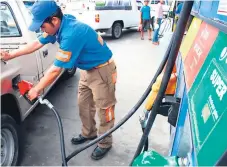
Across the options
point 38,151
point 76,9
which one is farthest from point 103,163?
point 76,9

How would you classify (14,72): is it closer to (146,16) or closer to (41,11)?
(41,11)

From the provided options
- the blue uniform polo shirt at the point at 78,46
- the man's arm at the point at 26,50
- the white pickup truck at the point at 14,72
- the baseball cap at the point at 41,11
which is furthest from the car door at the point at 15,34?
the baseball cap at the point at 41,11

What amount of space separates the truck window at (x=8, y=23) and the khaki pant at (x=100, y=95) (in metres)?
1.00

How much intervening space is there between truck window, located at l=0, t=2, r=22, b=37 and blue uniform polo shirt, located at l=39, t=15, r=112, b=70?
0.54m

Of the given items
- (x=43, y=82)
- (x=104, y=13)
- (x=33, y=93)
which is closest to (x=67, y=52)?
(x=43, y=82)

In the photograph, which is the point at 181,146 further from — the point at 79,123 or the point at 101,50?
the point at 79,123

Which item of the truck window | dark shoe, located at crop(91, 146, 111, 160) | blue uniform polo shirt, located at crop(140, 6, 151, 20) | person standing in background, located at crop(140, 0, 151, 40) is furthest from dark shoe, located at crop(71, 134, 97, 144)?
blue uniform polo shirt, located at crop(140, 6, 151, 20)

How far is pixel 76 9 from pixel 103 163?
7800 mm

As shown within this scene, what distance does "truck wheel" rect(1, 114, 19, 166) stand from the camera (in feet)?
7.72

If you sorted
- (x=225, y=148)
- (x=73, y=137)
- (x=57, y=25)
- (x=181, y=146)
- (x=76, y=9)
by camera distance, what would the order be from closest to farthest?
(x=225, y=148)
(x=181, y=146)
(x=57, y=25)
(x=73, y=137)
(x=76, y=9)

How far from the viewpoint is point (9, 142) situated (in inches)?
98.1

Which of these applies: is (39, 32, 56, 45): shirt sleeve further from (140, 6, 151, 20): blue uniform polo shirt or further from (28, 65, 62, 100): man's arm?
(140, 6, 151, 20): blue uniform polo shirt

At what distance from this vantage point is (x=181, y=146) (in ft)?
5.22

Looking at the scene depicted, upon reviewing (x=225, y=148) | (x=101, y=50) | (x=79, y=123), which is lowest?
(x=79, y=123)
